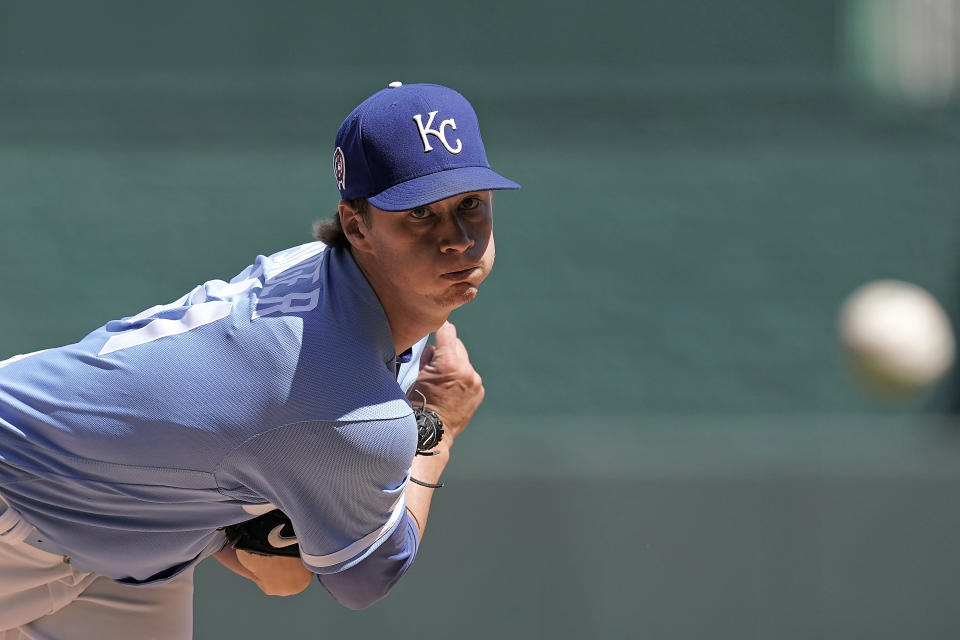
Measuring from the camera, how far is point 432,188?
2705 millimetres

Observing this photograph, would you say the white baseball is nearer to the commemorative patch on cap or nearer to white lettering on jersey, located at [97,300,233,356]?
the commemorative patch on cap

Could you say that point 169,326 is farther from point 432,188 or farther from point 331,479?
point 432,188

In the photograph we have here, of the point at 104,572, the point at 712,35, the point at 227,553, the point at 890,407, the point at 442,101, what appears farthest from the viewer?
the point at 712,35

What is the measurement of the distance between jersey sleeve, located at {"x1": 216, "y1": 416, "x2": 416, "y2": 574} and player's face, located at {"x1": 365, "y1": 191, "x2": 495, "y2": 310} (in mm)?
306

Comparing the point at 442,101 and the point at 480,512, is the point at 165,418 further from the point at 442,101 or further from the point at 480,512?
the point at 480,512

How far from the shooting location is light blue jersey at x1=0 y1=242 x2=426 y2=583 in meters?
2.65

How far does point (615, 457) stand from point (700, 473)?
42 cm

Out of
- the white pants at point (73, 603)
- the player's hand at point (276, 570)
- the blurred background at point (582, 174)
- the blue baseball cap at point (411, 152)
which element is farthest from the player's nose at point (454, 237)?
the blurred background at point (582, 174)

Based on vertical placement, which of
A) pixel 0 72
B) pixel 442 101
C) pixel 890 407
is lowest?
pixel 890 407

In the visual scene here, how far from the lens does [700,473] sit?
6.30m

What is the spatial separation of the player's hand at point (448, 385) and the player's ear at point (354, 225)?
2.34ft

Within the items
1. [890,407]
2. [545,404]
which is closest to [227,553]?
[545,404]

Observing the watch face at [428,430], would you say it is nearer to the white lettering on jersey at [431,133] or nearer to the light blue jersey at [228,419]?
the light blue jersey at [228,419]

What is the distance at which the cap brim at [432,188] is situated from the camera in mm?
2688
